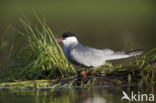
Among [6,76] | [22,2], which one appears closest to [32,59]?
[6,76]

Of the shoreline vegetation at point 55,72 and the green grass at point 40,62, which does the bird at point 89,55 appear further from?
the green grass at point 40,62

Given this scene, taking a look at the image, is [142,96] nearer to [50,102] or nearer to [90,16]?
[50,102]

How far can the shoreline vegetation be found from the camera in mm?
7367

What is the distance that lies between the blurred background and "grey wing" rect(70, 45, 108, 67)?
2306 millimetres

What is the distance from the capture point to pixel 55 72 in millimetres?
8016

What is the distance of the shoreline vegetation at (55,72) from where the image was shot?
7367mm

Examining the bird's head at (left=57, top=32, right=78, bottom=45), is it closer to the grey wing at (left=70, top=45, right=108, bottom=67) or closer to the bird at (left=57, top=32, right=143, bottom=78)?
the bird at (left=57, top=32, right=143, bottom=78)

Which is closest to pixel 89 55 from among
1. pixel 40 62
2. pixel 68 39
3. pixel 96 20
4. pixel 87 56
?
pixel 87 56

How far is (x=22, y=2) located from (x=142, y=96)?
75.6 feet

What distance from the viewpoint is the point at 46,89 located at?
23.6ft

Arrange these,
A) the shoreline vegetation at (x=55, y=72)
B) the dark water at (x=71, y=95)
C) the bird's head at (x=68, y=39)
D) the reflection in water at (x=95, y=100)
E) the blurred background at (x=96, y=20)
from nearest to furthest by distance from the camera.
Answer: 1. the reflection in water at (x=95, y=100)
2. the dark water at (x=71, y=95)
3. the shoreline vegetation at (x=55, y=72)
4. the bird's head at (x=68, y=39)
5. the blurred background at (x=96, y=20)

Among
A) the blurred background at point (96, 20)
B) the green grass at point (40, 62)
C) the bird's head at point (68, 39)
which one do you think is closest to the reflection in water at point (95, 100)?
the green grass at point (40, 62)

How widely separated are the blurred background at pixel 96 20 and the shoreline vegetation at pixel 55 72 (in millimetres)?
1412

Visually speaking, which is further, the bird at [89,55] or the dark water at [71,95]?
the bird at [89,55]
